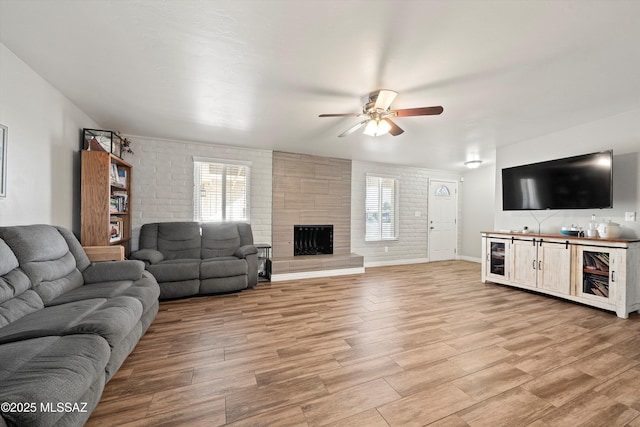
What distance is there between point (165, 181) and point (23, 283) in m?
2.88

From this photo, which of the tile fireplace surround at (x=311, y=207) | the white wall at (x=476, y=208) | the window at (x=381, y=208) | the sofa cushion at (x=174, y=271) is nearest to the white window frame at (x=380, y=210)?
the window at (x=381, y=208)

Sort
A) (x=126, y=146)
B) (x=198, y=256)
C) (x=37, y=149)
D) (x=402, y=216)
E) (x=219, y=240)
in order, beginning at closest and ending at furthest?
(x=37, y=149) < (x=126, y=146) < (x=198, y=256) < (x=219, y=240) < (x=402, y=216)

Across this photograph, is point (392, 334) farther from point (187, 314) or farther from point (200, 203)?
point (200, 203)

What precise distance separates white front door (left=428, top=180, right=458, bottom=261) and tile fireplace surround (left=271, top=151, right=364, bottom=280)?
2.50 m

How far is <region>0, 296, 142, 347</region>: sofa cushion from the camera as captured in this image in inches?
55.9

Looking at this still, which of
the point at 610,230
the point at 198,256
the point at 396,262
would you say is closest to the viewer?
the point at 610,230

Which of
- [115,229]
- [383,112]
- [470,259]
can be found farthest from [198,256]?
[470,259]

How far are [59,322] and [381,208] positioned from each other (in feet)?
18.6

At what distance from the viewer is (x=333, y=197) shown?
566cm

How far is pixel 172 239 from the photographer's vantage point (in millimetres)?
4125

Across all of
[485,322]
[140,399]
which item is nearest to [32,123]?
[140,399]

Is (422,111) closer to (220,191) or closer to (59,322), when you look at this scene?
(59,322)

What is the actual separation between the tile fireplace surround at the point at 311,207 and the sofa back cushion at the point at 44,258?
2.79m

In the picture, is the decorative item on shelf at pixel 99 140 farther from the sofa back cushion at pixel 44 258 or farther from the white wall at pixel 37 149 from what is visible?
the sofa back cushion at pixel 44 258
